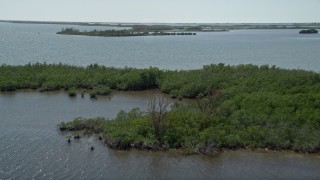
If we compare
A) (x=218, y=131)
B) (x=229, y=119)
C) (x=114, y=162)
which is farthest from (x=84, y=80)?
(x=114, y=162)

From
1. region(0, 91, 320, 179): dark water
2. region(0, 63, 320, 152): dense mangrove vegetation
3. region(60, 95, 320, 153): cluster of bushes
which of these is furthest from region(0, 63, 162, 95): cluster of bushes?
region(60, 95, 320, 153): cluster of bushes

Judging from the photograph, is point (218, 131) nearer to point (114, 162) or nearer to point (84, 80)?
point (114, 162)

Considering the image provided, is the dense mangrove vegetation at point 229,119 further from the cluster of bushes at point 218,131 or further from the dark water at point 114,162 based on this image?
the dark water at point 114,162

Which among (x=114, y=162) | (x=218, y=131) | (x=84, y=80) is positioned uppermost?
(x=218, y=131)

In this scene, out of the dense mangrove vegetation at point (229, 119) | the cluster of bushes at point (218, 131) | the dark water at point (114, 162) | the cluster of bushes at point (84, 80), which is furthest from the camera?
the cluster of bushes at point (84, 80)

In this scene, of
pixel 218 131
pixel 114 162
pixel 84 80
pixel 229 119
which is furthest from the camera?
pixel 84 80

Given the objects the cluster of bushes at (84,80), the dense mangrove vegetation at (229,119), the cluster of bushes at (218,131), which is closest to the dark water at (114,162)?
the cluster of bushes at (218,131)

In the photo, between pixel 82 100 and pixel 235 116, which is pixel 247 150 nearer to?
pixel 235 116

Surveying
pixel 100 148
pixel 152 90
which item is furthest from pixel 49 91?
pixel 100 148

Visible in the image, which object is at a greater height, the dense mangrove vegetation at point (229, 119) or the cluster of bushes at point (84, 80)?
the dense mangrove vegetation at point (229, 119)

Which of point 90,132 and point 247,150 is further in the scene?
point 90,132

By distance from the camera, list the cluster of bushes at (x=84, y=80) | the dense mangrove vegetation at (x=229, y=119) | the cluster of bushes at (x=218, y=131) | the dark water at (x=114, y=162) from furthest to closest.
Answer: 1. the cluster of bushes at (x=84, y=80)
2. the dense mangrove vegetation at (x=229, y=119)
3. the cluster of bushes at (x=218, y=131)
4. the dark water at (x=114, y=162)
